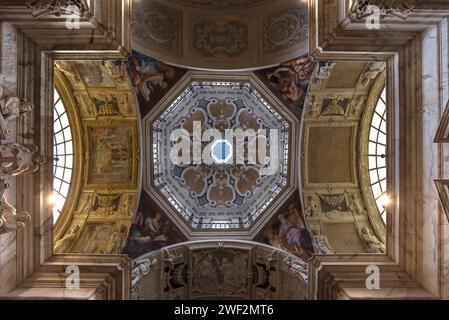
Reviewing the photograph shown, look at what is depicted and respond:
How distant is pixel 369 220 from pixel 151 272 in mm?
6666

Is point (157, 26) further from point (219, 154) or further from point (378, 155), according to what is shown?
point (378, 155)

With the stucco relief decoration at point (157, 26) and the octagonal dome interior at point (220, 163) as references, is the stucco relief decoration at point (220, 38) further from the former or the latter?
the octagonal dome interior at point (220, 163)

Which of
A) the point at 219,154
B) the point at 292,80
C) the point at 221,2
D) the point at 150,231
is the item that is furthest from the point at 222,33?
the point at 150,231

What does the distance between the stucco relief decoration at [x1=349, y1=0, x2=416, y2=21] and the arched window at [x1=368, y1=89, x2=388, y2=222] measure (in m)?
4.38

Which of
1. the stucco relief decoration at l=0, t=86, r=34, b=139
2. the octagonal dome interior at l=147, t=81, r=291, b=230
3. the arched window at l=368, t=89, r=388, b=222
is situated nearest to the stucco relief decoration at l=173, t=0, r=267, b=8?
the octagonal dome interior at l=147, t=81, r=291, b=230

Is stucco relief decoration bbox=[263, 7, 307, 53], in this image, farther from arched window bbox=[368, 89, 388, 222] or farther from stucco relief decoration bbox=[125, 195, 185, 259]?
stucco relief decoration bbox=[125, 195, 185, 259]

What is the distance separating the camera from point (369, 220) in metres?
11.7

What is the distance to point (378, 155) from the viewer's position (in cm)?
1210

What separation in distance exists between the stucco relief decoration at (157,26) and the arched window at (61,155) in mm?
3391

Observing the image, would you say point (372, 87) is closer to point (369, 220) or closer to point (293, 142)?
point (293, 142)

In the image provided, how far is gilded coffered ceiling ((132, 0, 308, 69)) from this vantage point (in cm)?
1123

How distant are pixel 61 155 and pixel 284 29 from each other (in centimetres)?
780

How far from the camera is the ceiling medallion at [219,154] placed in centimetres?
1232

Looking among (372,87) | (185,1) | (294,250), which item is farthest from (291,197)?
(185,1)
